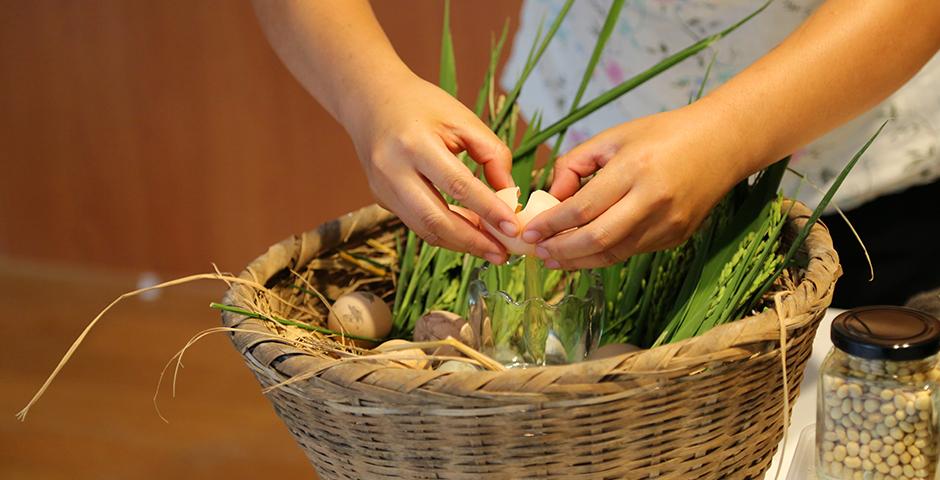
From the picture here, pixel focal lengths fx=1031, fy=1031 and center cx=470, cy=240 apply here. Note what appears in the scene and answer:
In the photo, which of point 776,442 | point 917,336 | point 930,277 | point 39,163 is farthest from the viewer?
point 39,163

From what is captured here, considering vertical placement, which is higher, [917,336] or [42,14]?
[42,14]

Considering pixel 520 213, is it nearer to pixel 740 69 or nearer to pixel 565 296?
pixel 565 296

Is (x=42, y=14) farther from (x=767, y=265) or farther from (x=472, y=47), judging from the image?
(x=767, y=265)

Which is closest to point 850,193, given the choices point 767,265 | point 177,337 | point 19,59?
point 767,265

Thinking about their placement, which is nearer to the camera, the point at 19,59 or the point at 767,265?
the point at 767,265

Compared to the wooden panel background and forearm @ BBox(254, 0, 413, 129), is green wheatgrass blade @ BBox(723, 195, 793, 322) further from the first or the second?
the wooden panel background

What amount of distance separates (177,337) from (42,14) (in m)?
0.86

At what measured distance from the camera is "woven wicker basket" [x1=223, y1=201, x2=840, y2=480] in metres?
0.60

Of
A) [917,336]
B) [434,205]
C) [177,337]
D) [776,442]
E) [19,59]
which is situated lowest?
[177,337]

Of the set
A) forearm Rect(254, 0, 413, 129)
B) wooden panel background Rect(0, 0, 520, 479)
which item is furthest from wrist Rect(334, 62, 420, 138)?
wooden panel background Rect(0, 0, 520, 479)

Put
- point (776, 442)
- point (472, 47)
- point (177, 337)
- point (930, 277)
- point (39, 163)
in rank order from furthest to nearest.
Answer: point (39, 163), point (177, 337), point (472, 47), point (930, 277), point (776, 442)

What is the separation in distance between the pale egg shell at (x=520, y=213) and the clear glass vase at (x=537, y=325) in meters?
0.08

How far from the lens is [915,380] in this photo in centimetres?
63

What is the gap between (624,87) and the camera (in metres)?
0.93
